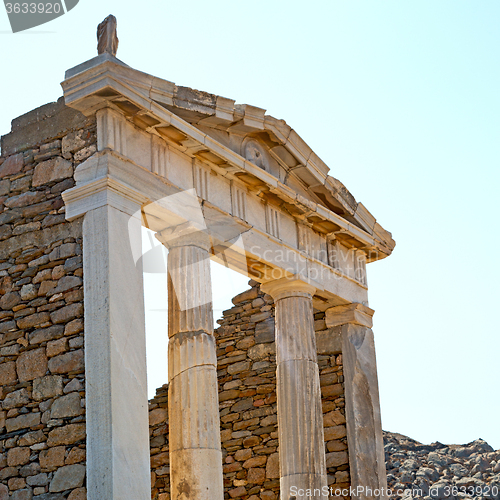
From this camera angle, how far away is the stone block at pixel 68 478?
7.75 meters

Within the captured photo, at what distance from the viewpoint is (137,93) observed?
8.76 m

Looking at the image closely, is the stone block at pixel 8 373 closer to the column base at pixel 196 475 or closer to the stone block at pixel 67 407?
the stone block at pixel 67 407

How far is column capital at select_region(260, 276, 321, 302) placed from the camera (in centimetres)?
1115

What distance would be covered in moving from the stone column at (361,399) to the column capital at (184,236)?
329 cm

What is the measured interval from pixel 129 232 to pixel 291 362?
331 cm

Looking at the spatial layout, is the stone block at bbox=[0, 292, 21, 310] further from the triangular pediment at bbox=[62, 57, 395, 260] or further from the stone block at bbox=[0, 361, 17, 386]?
the triangular pediment at bbox=[62, 57, 395, 260]

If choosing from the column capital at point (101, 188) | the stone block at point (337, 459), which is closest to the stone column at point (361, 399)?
the stone block at point (337, 459)

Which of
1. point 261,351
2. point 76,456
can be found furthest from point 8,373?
point 261,351

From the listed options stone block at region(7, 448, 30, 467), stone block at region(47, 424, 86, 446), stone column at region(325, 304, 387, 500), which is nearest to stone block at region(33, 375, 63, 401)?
stone block at region(47, 424, 86, 446)

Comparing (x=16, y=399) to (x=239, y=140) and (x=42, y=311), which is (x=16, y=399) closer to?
(x=42, y=311)

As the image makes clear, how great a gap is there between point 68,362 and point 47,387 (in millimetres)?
323

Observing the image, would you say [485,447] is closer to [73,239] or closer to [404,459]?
[404,459]

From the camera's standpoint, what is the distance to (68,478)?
7809 mm

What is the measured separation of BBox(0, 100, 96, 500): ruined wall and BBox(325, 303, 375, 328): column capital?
4.76 m
